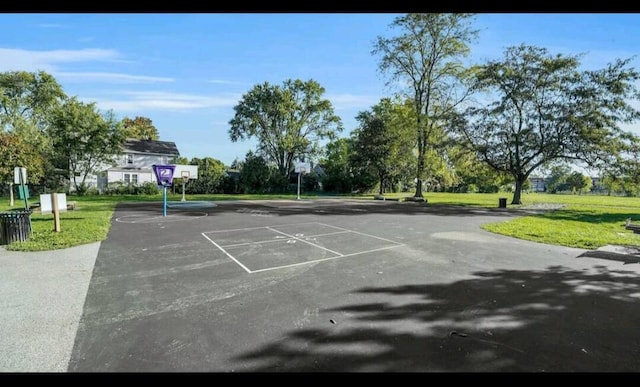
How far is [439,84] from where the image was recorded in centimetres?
2855

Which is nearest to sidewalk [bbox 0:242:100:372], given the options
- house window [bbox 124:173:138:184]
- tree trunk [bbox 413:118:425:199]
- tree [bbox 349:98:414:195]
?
tree trunk [bbox 413:118:425:199]

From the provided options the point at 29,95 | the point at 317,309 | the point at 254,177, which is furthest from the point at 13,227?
the point at 29,95

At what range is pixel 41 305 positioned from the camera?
4.20 meters

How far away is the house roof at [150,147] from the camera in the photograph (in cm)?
3816

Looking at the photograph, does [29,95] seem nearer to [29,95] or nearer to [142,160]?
[29,95]

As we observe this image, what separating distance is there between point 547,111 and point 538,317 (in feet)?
77.2

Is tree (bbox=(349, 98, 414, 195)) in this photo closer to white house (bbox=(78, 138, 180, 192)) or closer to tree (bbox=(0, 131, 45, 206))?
white house (bbox=(78, 138, 180, 192))

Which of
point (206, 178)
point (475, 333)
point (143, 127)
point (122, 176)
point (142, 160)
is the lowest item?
point (475, 333)

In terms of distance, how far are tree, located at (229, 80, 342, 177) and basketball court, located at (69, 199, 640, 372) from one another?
1276 inches

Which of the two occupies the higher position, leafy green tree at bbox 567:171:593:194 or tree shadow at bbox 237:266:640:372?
leafy green tree at bbox 567:171:593:194

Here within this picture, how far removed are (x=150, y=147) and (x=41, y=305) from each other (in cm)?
4064

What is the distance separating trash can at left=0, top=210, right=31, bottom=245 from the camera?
7.60m

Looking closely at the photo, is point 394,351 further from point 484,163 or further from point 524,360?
point 484,163

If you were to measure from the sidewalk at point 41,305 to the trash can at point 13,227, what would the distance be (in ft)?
2.35
